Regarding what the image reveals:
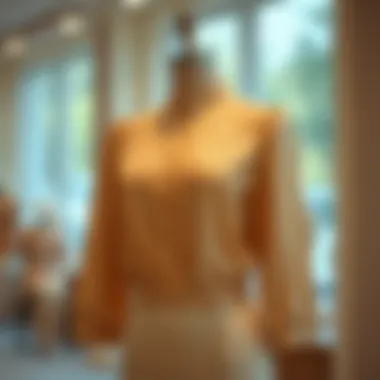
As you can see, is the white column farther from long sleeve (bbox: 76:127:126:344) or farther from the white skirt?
long sleeve (bbox: 76:127:126:344)

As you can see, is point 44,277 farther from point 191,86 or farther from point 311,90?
point 311,90

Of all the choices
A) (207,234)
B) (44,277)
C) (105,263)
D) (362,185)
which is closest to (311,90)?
(362,185)

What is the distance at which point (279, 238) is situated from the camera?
3.36 feet

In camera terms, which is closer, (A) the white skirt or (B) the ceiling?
(A) the white skirt

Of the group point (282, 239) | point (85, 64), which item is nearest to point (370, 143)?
point (282, 239)

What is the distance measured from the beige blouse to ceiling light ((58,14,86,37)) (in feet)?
0.95

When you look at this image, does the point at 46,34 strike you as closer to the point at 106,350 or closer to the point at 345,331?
the point at 106,350

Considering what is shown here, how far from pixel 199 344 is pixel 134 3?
60 centimetres

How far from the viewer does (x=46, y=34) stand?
1223mm

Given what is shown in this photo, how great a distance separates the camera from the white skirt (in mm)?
1030

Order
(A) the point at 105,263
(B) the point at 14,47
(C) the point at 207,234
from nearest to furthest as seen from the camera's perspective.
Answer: (C) the point at 207,234, (A) the point at 105,263, (B) the point at 14,47

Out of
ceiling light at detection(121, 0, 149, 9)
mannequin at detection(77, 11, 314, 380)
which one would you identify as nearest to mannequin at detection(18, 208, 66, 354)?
mannequin at detection(77, 11, 314, 380)

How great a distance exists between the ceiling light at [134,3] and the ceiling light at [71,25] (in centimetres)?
8

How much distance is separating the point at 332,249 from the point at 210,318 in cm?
22
